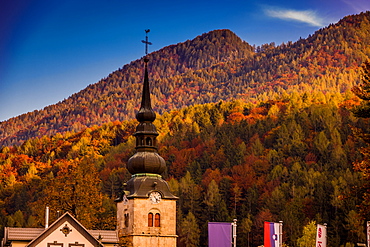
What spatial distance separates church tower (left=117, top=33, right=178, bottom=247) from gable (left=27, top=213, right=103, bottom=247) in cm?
2401

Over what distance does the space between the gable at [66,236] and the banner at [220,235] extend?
31.2 ft

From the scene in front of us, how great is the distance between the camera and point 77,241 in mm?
67500

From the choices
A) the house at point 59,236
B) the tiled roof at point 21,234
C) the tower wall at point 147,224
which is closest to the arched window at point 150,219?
the tower wall at point 147,224

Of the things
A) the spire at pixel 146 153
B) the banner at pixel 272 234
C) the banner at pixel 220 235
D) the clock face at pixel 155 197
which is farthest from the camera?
the spire at pixel 146 153

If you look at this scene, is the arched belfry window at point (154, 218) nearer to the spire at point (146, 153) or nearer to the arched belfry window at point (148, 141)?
the spire at point (146, 153)

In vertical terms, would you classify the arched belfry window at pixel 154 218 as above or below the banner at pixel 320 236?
above

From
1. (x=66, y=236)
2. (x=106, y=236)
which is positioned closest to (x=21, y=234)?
(x=66, y=236)

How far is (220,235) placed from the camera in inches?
2399

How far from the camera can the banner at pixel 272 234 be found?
2534 inches

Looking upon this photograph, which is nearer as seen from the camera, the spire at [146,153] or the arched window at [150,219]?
the arched window at [150,219]

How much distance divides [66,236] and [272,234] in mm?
14784

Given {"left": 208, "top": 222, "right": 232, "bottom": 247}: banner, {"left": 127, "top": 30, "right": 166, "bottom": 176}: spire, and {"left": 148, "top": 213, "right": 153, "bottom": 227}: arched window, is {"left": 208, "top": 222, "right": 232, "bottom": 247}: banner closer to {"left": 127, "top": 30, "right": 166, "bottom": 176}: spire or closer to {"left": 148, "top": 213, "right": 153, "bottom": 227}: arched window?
{"left": 148, "top": 213, "right": 153, "bottom": 227}: arched window

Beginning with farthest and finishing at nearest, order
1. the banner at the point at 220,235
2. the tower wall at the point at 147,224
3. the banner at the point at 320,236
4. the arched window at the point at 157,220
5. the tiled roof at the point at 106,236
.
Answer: the arched window at the point at 157,220
the tower wall at the point at 147,224
the tiled roof at the point at 106,236
the banner at the point at 320,236
the banner at the point at 220,235

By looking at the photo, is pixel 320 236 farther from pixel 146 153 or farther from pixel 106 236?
pixel 146 153
